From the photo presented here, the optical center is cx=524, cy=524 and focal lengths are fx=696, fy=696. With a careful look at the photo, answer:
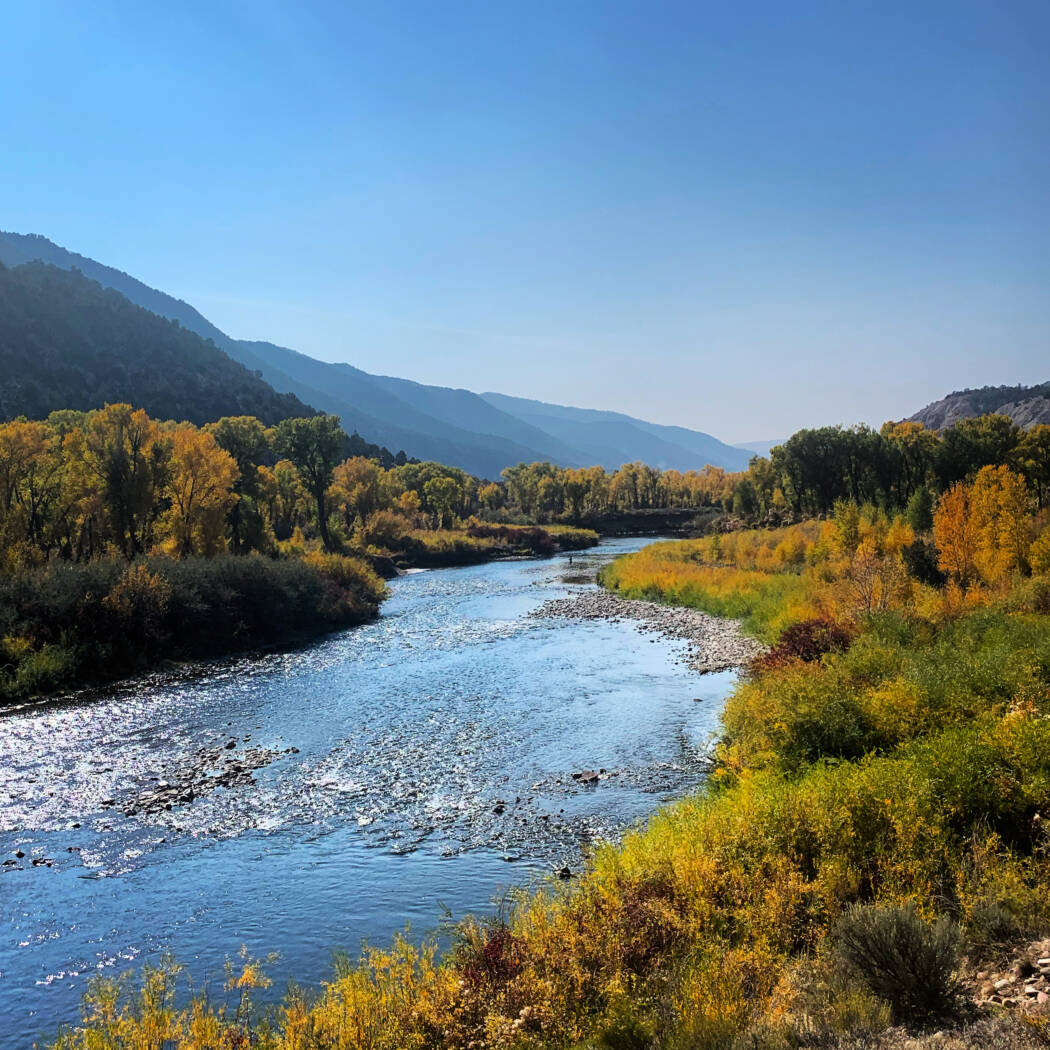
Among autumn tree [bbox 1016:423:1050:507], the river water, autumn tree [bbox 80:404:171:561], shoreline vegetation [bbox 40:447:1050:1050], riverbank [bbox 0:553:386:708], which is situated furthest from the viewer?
autumn tree [bbox 1016:423:1050:507]

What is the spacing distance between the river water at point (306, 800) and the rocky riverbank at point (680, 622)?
2.23 metres

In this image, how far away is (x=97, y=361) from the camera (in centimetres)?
15388

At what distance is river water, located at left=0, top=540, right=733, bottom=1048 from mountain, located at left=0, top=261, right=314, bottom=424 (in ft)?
394

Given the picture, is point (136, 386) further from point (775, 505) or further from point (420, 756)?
point (420, 756)

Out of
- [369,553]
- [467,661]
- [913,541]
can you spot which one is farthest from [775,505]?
[467,661]

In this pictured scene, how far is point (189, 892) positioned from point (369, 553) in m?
67.9

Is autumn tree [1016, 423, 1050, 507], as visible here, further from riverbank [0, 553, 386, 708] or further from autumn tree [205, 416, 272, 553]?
autumn tree [205, 416, 272, 553]

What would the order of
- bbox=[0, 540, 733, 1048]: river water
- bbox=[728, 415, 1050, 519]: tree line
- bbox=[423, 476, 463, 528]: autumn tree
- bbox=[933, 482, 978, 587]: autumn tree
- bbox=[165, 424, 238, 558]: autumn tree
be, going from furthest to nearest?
bbox=[423, 476, 463, 528]: autumn tree
bbox=[728, 415, 1050, 519]: tree line
bbox=[165, 424, 238, 558]: autumn tree
bbox=[933, 482, 978, 587]: autumn tree
bbox=[0, 540, 733, 1048]: river water

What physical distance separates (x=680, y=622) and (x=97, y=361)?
519 feet

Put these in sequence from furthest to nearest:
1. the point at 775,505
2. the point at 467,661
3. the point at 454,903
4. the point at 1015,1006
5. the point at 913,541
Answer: the point at 775,505, the point at 913,541, the point at 467,661, the point at 454,903, the point at 1015,1006

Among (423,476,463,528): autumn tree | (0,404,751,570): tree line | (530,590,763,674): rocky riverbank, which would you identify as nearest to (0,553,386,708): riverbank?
(0,404,751,570): tree line

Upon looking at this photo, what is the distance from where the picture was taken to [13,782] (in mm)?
18391

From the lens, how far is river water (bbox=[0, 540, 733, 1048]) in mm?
11383

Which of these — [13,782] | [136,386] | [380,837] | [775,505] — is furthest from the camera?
[136,386]
